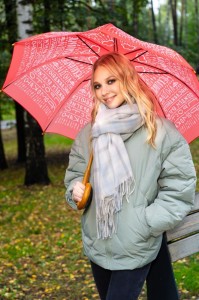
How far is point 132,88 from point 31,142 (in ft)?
28.8

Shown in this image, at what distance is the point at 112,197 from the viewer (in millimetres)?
2998

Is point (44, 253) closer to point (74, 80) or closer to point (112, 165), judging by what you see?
point (74, 80)

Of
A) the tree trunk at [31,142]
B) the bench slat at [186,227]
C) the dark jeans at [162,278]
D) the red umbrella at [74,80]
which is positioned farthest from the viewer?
the tree trunk at [31,142]

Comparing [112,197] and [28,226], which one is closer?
[112,197]

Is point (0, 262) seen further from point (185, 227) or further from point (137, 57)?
point (137, 57)

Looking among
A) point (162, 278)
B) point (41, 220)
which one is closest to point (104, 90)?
point (162, 278)

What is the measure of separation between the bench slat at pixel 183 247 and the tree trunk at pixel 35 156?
7.81 m

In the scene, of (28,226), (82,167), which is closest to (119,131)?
(82,167)

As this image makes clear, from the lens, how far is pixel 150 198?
3033mm

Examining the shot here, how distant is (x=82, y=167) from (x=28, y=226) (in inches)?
224

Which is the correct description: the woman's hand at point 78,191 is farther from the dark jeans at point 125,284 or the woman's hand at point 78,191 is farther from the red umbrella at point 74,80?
the red umbrella at point 74,80

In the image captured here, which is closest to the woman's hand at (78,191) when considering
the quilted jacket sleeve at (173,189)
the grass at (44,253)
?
the quilted jacket sleeve at (173,189)

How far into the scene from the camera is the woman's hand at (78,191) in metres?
3.09

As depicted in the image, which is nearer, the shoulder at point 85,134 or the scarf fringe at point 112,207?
the scarf fringe at point 112,207
